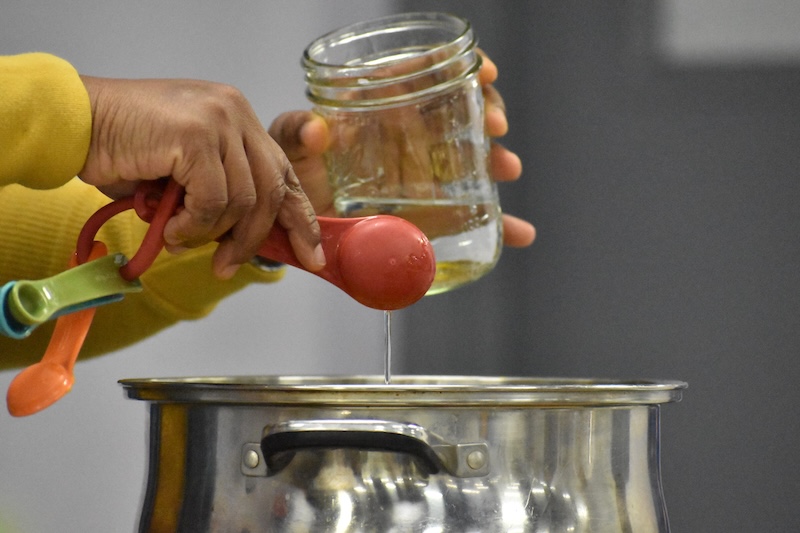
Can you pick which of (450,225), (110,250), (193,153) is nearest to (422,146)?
(450,225)

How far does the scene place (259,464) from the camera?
1.35 feet

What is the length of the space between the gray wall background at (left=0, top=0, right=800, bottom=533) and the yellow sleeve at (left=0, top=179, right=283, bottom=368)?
0.26 m

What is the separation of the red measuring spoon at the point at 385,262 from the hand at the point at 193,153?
4 cm

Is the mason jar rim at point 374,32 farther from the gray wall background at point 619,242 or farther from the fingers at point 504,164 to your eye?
the gray wall background at point 619,242

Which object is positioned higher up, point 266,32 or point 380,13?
point 380,13

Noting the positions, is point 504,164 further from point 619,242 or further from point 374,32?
point 619,242

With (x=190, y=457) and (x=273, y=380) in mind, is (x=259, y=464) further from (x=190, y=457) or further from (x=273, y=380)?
(x=273, y=380)

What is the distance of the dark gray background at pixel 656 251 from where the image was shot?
1.24 metres

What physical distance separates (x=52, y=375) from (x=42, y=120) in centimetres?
11

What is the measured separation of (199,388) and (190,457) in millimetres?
43

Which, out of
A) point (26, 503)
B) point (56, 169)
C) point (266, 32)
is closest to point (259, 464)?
point (56, 169)

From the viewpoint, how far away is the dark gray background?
1242 millimetres

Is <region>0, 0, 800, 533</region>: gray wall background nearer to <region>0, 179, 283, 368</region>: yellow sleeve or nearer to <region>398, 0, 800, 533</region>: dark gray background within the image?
<region>398, 0, 800, 533</region>: dark gray background

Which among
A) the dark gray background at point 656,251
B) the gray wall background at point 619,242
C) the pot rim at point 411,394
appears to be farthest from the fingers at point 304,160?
the dark gray background at point 656,251
